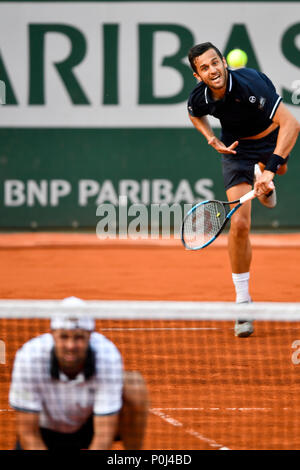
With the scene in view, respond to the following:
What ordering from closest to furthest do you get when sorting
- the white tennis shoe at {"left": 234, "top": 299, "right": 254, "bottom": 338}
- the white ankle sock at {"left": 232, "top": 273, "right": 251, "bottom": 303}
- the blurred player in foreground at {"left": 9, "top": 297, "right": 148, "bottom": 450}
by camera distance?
the blurred player in foreground at {"left": 9, "top": 297, "right": 148, "bottom": 450}, the white tennis shoe at {"left": 234, "top": 299, "right": 254, "bottom": 338}, the white ankle sock at {"left": 232, "top": 273, "right": 251, "bottom": 303}

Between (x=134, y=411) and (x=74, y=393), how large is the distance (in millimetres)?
228

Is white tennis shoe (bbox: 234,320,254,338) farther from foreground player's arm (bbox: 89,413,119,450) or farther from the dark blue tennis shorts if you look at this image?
foreground player's arm (bbox: 89,413,119,450)

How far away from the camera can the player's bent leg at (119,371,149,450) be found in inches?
130

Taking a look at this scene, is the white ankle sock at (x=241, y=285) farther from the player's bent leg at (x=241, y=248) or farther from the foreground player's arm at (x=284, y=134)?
the foreground player's arm at (x=284, y=134)

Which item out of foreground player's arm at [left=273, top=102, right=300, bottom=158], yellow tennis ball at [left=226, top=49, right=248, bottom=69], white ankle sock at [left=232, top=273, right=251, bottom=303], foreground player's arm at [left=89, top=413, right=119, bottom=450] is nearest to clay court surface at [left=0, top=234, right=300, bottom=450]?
white ankle sock at [left=232, top=273, right=251, bottom=303]

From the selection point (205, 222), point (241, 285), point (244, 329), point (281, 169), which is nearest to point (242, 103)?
point (281, 169)

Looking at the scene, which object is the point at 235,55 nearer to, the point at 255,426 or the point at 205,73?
the point at 205,73

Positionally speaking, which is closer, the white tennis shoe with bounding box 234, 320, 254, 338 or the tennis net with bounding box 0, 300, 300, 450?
the tennis net with bounding box 0, 300, 300, 450

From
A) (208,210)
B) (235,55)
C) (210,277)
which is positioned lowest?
(210,277)

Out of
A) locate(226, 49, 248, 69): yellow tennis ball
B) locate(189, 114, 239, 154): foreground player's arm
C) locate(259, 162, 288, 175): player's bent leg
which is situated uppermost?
locate(226, 49, 248, 69): yellow tennis ball

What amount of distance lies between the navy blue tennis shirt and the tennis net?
1.48m

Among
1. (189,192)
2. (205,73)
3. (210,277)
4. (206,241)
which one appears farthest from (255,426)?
(189,192)

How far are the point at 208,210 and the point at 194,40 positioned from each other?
562 centimetres

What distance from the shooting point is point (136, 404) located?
129 inches
